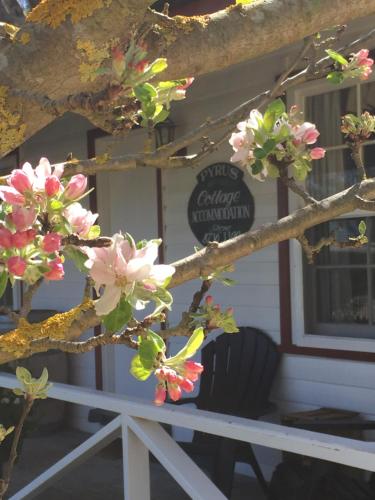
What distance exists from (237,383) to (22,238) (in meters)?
3.31

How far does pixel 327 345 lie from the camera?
157 inches

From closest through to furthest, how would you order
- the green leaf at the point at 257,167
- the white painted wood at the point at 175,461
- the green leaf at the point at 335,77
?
1. the green leaf at the point at 257,167
2. the green leaf at the point at 335,77
3. the white painted wood at the point at 175,461

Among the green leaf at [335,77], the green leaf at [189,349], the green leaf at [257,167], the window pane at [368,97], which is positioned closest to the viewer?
the green leaf at [189,349]

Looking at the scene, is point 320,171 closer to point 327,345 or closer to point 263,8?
point 327,345

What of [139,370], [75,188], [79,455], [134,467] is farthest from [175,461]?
[75,188]

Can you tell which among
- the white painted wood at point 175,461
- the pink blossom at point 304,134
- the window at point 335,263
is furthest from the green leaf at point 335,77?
the window at point 335,263

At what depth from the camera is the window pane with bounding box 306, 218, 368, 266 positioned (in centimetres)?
399

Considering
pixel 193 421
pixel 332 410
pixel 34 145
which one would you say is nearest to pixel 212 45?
pixel 193 421

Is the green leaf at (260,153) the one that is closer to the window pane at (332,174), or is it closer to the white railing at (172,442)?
the white railing at (172,442)

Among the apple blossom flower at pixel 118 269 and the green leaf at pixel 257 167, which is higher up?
the green leaf at pixel 257 167

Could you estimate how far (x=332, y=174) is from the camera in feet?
13.3

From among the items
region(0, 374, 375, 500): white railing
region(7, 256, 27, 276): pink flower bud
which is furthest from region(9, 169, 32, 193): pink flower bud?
region(0, 374, 375, 500): white railing

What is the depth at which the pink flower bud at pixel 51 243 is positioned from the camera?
3.63 feet

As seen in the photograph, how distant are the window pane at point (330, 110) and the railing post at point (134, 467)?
7.15ft
